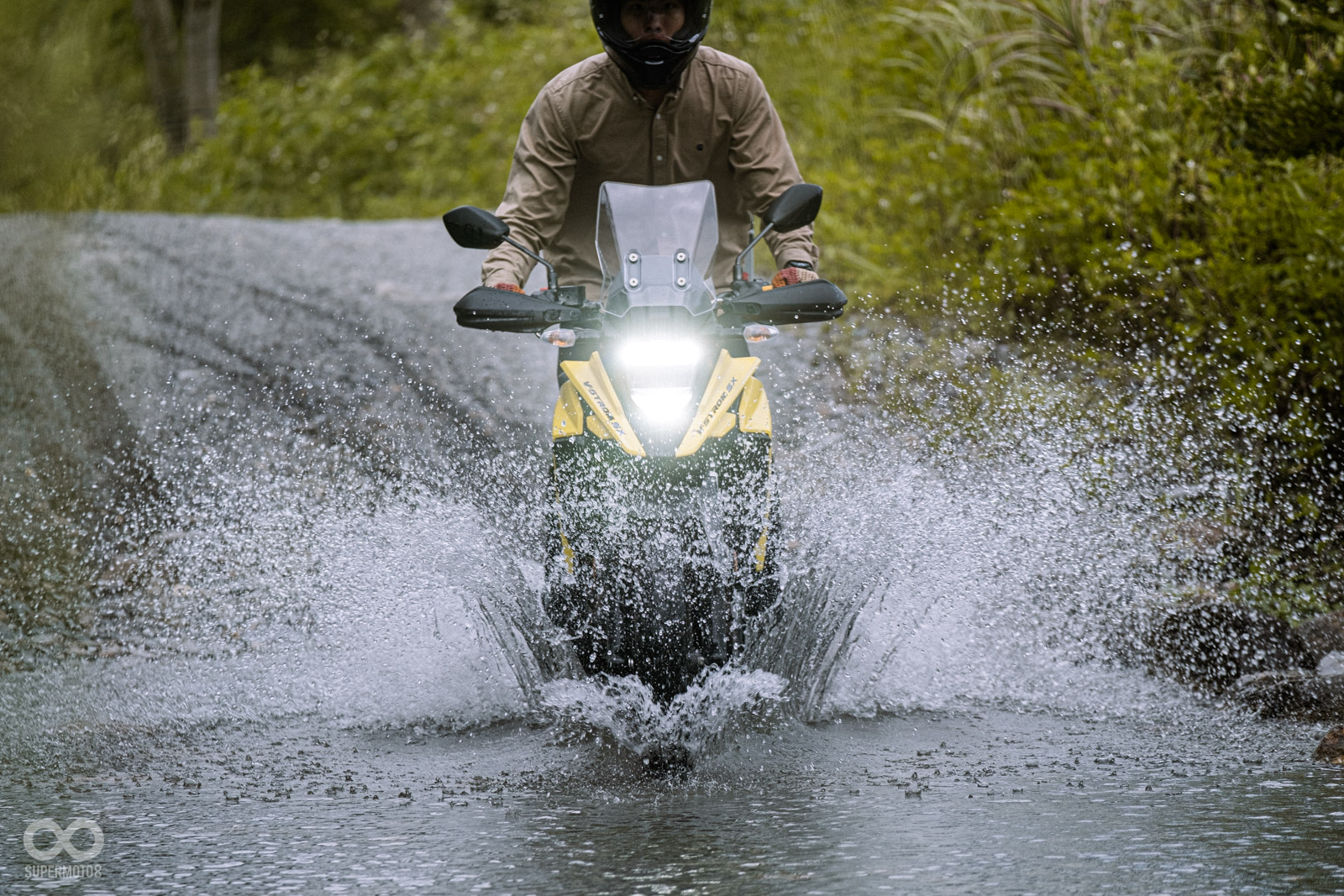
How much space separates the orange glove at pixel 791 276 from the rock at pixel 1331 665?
1.99 m

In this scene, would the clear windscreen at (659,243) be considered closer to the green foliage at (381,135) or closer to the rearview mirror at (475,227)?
the rearview mirror at (475,227)

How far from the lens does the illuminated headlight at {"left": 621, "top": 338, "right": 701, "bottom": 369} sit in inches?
148

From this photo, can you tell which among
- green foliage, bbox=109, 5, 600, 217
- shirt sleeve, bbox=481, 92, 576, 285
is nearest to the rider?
shirt sleeve, bbox=481, 92, 576, 285

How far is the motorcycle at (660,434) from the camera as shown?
12.0 ft

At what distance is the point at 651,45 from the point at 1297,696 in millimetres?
2720

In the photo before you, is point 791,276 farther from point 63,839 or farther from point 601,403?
point 63,839

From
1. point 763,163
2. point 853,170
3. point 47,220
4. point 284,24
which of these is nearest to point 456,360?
point 853,170

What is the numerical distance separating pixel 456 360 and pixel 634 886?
683cm

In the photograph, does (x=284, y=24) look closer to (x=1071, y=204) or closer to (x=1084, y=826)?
(x=1071, y=204)

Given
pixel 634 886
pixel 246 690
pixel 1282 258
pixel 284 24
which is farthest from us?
pixel 284 24

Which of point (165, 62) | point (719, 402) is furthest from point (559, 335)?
point (165, 62)

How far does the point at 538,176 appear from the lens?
4410 mm

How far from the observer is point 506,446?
7.25m

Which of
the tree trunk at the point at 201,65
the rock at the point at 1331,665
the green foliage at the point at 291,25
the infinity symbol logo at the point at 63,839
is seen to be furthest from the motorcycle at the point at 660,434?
the green foliage at the point at 291,25
